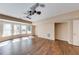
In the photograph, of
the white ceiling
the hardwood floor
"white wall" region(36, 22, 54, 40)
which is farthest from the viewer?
"white wall" region(36, 22, 54, 40)

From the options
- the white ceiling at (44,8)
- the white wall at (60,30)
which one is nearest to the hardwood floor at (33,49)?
the white ceiling at (44,8)

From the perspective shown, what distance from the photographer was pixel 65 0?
9.50ft

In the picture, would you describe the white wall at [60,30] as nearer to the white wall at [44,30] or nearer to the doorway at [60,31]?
the doorway at [60,31]

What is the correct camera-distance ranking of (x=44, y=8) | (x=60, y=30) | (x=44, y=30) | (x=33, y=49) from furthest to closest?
1. (x=60, y=30)
2. (x=44, y=30)
3. (x=33, y=49)
4. (x=44, y=8)

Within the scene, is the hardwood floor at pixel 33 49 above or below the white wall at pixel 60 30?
below

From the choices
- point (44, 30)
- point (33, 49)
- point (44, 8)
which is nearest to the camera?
point (44, 8)

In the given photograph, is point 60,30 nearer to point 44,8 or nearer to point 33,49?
point 33,49

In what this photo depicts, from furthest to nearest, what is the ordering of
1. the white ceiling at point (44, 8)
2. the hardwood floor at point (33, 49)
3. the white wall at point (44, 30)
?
the white wall at point (44, 30), the hardwood floor at point (33, 49), the white ceiling at point (44, 8)

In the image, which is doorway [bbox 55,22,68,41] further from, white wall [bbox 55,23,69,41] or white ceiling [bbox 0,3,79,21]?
white ceiling [bbox 0,3,79,21]

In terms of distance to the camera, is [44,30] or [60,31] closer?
[44,30]

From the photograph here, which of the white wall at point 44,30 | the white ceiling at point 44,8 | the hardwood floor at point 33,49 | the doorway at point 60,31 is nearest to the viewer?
the white ceiling at point 44,8

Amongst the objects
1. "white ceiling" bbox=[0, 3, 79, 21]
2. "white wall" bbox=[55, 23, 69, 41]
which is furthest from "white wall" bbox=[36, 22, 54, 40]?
"white ceiling" bbox=[0, 3, 79, 21]

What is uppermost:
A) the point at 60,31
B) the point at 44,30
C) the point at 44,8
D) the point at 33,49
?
the point at 44,8

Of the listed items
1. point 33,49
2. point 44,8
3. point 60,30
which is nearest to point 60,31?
point 60,30
